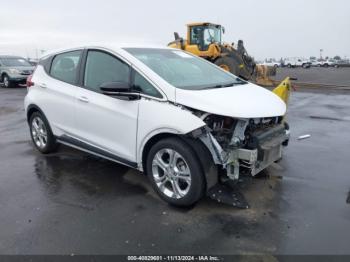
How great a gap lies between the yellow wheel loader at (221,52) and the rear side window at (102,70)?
11336 mm

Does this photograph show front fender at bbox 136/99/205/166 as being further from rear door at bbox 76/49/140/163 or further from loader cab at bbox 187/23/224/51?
loader cab at bbox 187/23/224/51

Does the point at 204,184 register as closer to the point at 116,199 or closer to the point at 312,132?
the point at 116,199

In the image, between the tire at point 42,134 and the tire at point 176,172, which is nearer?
the tire at point 176,172

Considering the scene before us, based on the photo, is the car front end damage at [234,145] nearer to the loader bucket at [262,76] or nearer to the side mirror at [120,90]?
the side mirror at [120,90]

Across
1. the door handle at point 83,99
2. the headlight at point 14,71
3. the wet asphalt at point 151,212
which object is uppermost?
the door handle at point 83,99

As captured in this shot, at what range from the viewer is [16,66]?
19.2 m

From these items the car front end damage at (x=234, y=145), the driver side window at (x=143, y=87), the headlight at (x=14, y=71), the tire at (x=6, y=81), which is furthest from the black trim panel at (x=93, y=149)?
the tire at (x=6, y=81)

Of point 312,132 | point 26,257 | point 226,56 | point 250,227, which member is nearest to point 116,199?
point 26,257

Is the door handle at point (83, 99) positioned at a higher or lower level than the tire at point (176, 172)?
higher

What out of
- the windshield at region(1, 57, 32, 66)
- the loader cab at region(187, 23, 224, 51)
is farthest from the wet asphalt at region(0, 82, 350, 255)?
the windshield at region(1, 57, 32, 66)

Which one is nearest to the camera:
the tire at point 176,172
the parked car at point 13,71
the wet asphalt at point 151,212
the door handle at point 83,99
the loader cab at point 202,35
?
the wet asphalt at point 151,212

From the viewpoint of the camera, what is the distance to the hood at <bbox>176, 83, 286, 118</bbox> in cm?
360

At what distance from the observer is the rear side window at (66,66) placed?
497 cm

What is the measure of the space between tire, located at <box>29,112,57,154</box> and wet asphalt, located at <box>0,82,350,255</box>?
0.52 ft
